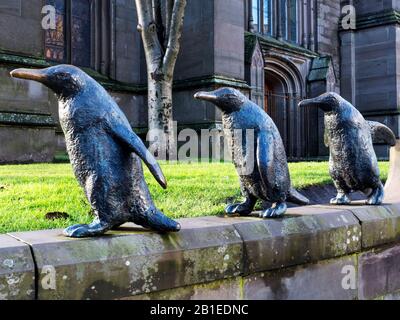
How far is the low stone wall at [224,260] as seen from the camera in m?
1.92

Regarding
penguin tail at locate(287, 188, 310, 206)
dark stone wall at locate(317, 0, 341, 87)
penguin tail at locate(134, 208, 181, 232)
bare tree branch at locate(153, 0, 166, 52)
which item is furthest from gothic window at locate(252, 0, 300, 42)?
penguin tail at locate(134, 208, 181, 232)

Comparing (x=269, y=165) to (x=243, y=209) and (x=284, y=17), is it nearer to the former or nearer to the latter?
(x=243, y=209)

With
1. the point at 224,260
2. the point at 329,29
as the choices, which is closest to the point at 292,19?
the point at 329,29

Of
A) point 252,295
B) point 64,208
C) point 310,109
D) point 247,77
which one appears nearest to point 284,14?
point 310,109

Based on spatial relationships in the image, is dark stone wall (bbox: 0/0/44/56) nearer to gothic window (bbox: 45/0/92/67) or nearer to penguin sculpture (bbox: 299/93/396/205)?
gothic window (bbox: 45/0/92/67)

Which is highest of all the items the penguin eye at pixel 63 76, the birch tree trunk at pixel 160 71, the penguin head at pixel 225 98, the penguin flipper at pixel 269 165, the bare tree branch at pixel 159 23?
the bare tree branch at pixel 159 23

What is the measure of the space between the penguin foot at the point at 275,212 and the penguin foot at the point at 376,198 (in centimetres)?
96

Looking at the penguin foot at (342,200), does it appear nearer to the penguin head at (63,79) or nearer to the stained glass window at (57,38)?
the penguin head at (63,79)

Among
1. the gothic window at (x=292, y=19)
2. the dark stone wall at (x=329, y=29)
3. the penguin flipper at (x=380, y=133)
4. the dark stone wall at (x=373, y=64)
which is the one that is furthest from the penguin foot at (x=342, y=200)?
the dark stone wall at (x=329, y=29)

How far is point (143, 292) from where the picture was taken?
213 centimetres

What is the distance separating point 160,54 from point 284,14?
876 centimetres

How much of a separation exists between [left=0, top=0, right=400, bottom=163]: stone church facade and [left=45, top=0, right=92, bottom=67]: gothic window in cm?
3

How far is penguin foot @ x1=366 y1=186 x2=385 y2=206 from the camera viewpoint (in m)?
3.53

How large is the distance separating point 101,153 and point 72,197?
7.98ft
